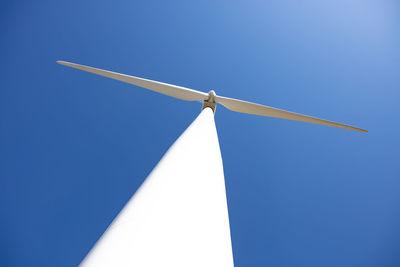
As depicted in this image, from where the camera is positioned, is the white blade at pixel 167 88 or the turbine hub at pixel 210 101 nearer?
the turbine hub at pixel 210 101

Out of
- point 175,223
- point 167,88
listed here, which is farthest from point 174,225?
point 167,88

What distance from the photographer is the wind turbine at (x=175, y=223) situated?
133cm

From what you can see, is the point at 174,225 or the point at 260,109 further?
the point at 260,109

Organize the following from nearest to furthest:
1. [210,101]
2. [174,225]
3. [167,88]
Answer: [174,225] < [210,101] < [167,88]

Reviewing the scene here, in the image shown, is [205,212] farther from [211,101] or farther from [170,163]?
[211,101]

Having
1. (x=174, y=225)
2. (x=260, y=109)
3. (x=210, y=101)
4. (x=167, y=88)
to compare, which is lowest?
(x=174, y=225)

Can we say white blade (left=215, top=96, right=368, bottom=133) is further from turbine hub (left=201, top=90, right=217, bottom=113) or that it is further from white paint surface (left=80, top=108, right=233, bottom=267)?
white paint surface (left=80, top=108, right=233, bottom=267)

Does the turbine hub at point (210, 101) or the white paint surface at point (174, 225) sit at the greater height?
the turbine hub at point (210, 101)

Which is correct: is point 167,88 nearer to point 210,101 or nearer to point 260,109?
point 210,101

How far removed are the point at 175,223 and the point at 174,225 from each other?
2 centimetres

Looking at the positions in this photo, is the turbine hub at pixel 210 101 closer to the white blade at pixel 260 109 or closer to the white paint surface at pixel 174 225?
the white blade at pixel 260 109

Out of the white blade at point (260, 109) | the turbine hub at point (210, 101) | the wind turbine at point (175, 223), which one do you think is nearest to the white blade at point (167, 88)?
the turbine hub at point (210, 101)

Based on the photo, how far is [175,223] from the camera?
60.7 inches

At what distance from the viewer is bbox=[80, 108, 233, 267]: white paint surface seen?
4.36 feet
